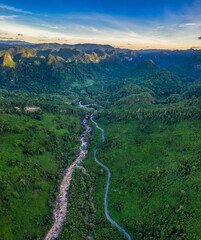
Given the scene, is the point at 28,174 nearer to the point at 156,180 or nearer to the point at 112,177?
the point at 112,177

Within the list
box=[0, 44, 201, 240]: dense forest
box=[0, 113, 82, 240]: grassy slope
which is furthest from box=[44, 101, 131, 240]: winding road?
box=[0, 113, 82, 240]: grassy slope

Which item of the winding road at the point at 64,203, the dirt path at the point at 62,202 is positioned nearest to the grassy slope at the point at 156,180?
the winding road at the point at 64,203

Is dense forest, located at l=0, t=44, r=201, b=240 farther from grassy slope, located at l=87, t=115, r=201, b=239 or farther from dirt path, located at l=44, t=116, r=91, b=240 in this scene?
dirt path, located at l=44, t=116, r=91, b=240

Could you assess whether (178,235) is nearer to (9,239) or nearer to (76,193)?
(76,193)

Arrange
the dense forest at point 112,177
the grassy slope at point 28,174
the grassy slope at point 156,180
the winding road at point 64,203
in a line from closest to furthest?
1. the grassy slope at point 156,180
2. the grassy slope at point 28,174
3. the dense forest at point 112,177
4. the winding road at point 64,203

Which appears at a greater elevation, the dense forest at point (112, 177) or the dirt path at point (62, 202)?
the dense forest at point (112, 177)

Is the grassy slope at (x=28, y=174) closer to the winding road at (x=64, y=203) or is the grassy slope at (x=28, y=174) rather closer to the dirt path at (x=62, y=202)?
the dirt path at (x=62, y=202)

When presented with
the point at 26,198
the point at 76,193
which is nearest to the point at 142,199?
the point at 76,193
